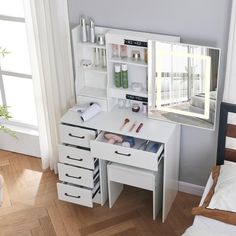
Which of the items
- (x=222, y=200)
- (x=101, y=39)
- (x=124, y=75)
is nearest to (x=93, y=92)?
(x=124, y=75)

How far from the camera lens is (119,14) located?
3.24 m

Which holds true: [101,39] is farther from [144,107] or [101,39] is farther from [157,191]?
[157,191]

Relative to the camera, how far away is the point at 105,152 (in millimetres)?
3201

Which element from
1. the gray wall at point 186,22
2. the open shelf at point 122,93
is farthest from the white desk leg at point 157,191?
the open shelf at point 122,93

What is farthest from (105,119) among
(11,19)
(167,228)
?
(11,19)

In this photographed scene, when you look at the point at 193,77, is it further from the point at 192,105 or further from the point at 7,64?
the point at 7,64

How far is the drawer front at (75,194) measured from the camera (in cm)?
342

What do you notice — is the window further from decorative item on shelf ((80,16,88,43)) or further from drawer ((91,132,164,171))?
drawer ((91,132,164,171))

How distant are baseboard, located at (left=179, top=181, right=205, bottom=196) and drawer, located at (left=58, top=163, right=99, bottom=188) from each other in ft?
2.18

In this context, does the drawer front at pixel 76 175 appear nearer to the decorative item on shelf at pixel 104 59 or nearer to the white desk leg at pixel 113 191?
the white desk leg at pixel 113 191

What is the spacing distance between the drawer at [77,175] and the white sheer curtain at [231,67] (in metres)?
1.03

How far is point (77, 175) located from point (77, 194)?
14 centimetres

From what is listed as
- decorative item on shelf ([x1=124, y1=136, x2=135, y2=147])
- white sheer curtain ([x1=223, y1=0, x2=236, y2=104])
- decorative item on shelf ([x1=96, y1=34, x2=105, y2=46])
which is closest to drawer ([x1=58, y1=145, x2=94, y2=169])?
decorative item on shelf ([x1=124, y1=136, x2=135, y2=147])

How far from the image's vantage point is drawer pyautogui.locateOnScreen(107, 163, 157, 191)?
322 cm
